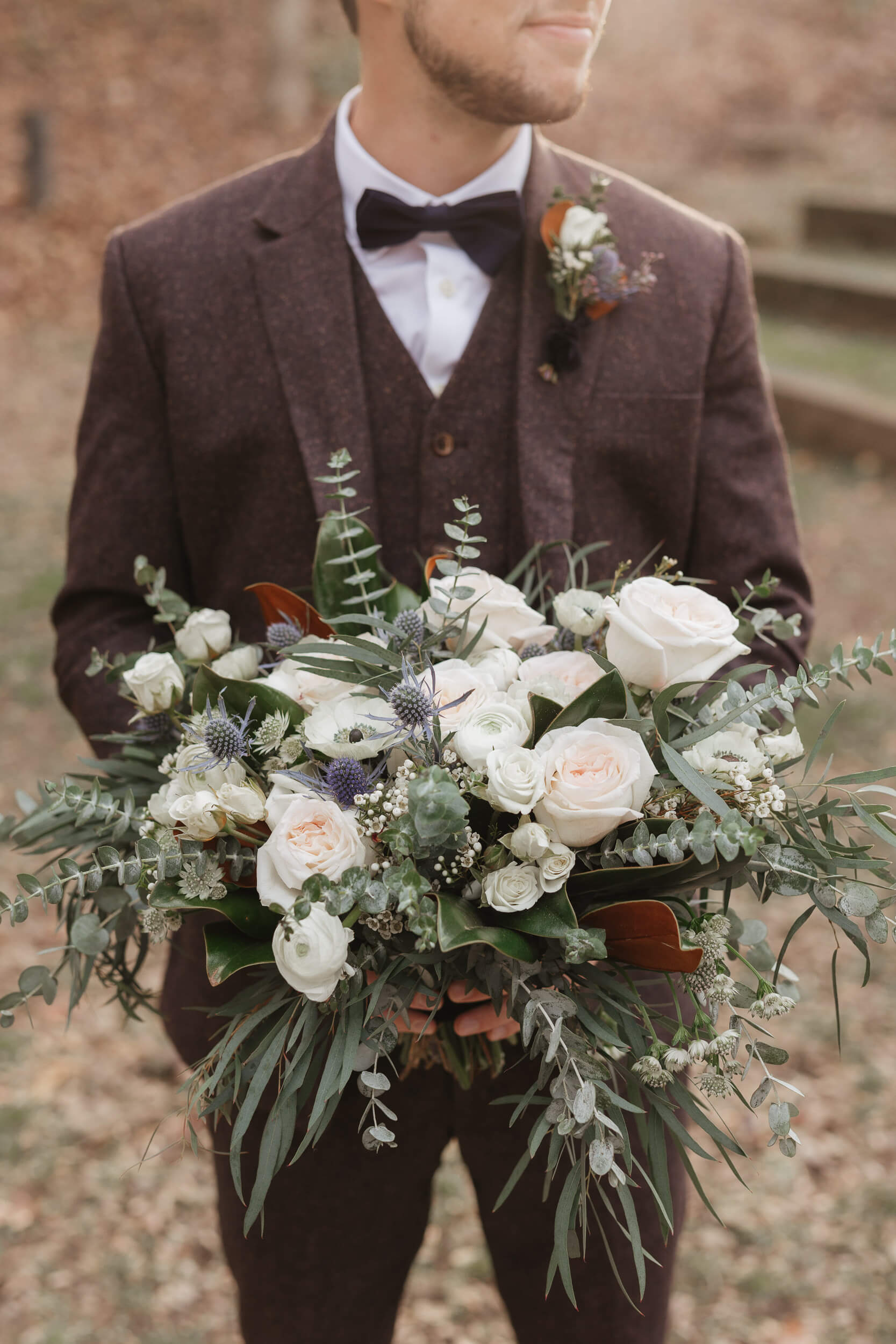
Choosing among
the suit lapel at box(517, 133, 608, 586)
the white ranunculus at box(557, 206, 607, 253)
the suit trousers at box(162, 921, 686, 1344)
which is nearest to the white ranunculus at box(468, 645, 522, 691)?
the suit lapel at box(517, 133, 608, 586)

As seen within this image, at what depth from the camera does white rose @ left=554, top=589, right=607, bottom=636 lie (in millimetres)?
1247

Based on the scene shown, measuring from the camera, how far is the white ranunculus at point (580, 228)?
5.42ft

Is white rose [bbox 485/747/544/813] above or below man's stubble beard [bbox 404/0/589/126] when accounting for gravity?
below

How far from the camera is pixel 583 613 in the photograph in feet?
4.09

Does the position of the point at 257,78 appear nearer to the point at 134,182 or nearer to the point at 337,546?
the point at 134,182

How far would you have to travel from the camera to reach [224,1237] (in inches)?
66.2

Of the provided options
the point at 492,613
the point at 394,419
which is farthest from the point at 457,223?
the point at 492,613

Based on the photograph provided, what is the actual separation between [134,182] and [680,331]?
25.6ft

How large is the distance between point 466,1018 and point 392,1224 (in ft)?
1.71

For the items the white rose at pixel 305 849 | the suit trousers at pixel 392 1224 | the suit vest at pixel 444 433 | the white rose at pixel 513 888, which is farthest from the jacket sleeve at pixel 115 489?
the white rose at pixel 513 888

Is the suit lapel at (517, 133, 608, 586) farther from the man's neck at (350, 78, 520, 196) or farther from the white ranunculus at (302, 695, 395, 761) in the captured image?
the white ranunculus at (302, 695, 395, 761)

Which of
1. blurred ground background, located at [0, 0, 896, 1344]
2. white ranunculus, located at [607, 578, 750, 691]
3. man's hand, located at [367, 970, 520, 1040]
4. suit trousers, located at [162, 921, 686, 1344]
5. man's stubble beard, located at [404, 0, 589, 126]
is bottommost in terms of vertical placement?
blurred ground background, located at [0, 0, 896, 1344]

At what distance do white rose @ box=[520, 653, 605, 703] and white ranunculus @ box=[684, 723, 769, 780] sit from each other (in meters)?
0.13

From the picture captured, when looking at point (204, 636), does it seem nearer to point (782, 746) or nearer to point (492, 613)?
point (492, 613)
